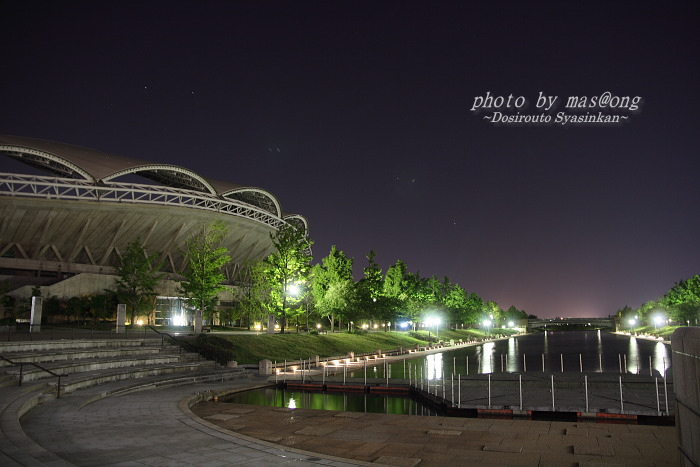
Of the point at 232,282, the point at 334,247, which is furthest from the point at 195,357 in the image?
the point at 232,282

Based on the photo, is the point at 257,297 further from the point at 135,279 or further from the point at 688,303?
the point at 688,303

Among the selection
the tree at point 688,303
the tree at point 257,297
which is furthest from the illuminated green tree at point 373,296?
the tree at point 688,303

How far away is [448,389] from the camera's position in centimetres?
2261

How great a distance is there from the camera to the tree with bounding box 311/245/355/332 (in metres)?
59.8

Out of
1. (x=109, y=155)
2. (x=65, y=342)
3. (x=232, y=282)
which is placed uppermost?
(x=109, y=155)

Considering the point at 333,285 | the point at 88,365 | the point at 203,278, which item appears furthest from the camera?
the point at 333,285

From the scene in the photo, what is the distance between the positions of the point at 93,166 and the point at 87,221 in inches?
352

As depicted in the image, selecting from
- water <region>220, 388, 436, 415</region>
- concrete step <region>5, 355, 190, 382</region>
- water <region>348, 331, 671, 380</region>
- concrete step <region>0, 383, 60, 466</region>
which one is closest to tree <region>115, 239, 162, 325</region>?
concrete step <region>5, 355, 190, 382</region>

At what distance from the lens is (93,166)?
71312mm

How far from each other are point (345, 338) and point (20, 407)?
42.3 metres

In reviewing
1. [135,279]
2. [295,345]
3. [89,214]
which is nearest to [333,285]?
[295,345]

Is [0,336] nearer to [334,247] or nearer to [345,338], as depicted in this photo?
[345,338]

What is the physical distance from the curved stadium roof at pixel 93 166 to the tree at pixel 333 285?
9.17 m

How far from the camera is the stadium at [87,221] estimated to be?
6250 cm
